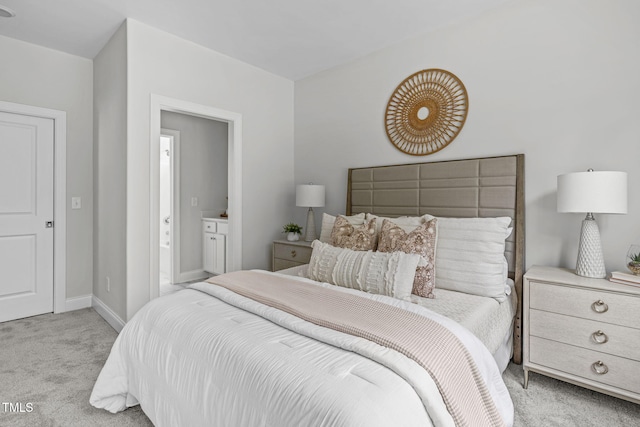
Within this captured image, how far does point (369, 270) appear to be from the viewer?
2.01 metres

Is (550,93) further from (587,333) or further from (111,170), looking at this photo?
(111,170)

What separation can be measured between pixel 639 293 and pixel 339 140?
8.74ft

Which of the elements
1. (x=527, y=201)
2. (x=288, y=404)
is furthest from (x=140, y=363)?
(x=527, y=201)

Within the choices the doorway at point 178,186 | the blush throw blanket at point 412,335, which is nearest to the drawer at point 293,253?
the doorway at point 178,186

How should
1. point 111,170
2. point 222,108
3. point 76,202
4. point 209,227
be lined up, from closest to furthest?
point 111,170 → point 222,108 → point 76,202 → point 209,227

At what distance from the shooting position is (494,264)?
2098mm

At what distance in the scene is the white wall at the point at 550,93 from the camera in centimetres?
209

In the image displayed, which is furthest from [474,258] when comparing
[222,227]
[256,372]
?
[222,227]

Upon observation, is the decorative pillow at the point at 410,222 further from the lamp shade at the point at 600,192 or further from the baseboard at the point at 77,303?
the baseboard at the point at 77,303

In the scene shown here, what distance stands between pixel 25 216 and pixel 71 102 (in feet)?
4.04

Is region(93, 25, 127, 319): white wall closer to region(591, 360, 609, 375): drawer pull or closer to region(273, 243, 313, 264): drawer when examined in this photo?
region(273, 243, 313, 264): drawer

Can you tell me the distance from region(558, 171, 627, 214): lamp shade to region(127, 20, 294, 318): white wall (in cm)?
284

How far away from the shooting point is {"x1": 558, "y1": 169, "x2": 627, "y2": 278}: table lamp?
187 cm

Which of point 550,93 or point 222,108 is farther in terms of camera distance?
point 222,108
